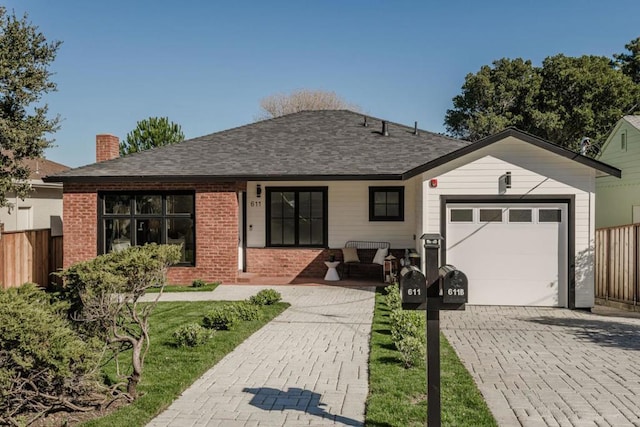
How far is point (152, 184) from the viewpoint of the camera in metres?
14.5

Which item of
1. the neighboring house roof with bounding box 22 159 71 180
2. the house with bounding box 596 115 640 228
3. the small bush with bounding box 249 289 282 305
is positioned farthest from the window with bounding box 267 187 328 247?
the neighboring house roof with bounding box 22 159 71 180

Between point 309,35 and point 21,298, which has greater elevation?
point 309,35

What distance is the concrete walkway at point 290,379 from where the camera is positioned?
4941 mm

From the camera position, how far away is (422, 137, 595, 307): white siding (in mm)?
11172

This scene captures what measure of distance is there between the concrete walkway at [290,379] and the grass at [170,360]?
4.7 inches

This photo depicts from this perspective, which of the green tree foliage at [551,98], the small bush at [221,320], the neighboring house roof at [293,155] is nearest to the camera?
the small bush at [221,320]

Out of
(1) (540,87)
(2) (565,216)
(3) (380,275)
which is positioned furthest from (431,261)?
(1) (540,87)

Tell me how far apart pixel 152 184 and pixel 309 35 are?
848 cm

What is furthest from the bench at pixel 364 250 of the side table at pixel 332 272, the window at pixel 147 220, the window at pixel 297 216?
the window at pixel 147 220

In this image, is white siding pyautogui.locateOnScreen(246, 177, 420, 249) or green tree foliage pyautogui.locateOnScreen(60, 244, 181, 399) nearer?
green tree foliage pyautogui.locateOnScreen(60, 244, 181, 399)

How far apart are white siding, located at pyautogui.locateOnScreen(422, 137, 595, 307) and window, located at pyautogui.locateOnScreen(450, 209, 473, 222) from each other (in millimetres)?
402

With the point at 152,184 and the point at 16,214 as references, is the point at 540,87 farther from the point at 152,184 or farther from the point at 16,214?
the point at 16,214

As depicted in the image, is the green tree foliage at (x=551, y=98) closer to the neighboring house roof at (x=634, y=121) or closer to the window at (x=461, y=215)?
the neighboring house roof at (x=634, y=121)

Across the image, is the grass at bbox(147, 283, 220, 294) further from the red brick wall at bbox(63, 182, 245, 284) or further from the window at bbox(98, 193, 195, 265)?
the window at bbox(98, 193, 195, 265)
